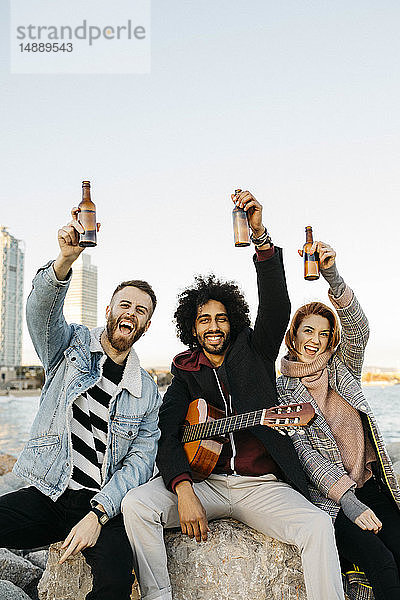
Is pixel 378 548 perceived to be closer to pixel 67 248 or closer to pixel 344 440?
pixel 344 440

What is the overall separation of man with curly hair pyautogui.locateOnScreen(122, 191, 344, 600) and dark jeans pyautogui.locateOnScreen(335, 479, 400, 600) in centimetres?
38

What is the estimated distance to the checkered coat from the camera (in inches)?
147

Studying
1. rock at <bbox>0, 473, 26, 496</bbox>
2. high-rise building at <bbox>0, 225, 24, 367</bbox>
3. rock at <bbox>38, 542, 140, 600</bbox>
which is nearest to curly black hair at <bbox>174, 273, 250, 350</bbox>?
rock at <bbox>38, 542, 140, 600</bbox>

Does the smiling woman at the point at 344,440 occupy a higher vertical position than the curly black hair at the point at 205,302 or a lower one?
lower

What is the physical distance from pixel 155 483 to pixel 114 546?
55cm

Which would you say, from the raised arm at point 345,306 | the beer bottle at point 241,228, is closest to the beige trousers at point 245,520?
the raised arm at point 345,306

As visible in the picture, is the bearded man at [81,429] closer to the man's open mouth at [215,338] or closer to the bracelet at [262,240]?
the man's open mouth at [215,338]

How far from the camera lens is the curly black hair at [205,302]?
4.43 meters

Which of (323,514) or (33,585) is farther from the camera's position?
(33,585)

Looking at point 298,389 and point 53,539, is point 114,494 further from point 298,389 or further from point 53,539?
point 298,389

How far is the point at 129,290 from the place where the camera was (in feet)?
13.2

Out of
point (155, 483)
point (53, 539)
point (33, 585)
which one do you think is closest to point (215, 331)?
point (155, 483)

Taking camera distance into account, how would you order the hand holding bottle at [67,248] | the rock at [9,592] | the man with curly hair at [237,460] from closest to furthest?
the man with curly hair at [237,460]
the hand holding bottle at [67,248]
the rock at [9,592]

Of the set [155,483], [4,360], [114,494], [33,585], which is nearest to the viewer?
[114,494]
